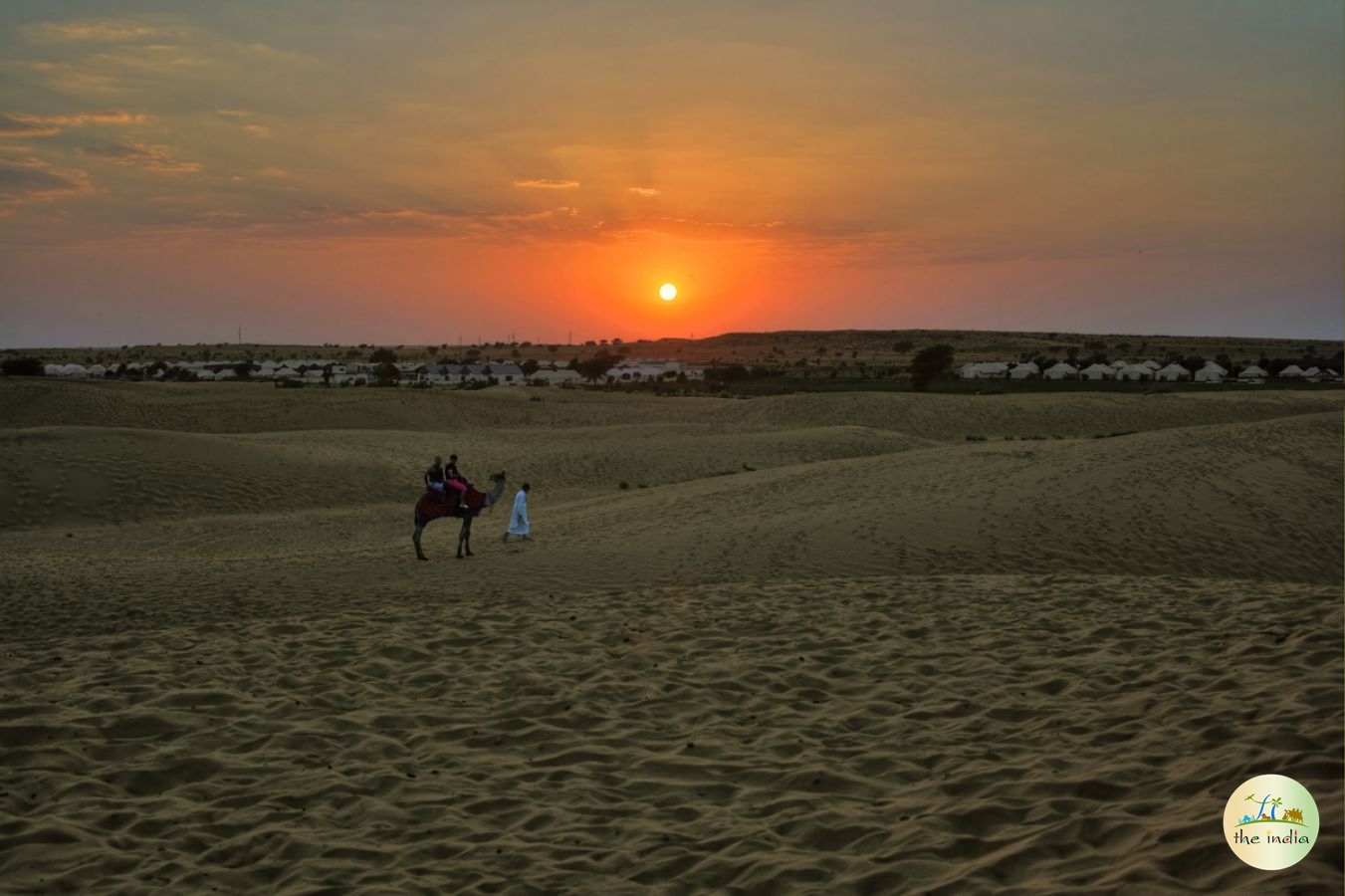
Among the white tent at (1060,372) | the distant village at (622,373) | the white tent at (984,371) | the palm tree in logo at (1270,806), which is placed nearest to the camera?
the palm tree in logo at (1270,806)

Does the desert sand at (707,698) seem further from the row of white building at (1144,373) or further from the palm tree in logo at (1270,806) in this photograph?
the row of white building at (1144,373)

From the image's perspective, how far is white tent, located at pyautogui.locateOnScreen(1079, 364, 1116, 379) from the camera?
8781 cm

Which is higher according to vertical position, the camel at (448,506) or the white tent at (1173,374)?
the white tent at (1173,374)

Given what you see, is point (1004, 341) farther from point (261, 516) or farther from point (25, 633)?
point (25, 633)

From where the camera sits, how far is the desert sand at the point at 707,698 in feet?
20.0

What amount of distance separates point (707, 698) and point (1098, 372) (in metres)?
88.2

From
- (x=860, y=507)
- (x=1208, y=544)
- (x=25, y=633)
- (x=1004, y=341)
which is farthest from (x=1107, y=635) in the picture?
(x=1004, y=341)

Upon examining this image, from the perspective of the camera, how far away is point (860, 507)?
20.6m

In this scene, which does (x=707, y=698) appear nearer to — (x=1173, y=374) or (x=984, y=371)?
(x=1173, y=374)

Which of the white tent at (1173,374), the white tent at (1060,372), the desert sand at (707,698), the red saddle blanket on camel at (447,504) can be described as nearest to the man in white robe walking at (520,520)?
the desert sand at (707,698)

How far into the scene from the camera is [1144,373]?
290 feet

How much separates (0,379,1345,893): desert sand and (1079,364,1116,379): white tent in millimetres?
69649

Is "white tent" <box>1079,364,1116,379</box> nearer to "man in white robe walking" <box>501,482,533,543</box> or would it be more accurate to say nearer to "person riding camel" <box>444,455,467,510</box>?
"man in white robe walking" <box>501,482,533,543</box>

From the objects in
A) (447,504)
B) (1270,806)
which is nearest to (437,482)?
(447,504)
